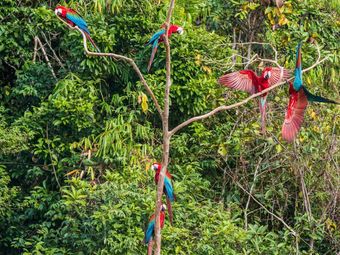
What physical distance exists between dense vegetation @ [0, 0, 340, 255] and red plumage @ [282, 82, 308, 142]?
4.40 feet

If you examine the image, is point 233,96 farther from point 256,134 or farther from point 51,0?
point 51,0

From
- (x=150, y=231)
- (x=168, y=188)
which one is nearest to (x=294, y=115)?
(x=168, y=188)

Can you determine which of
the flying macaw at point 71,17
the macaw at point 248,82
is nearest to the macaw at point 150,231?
the macaw at point 248,82

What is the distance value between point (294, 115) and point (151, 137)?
2.14 meters

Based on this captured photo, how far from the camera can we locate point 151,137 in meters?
7.78

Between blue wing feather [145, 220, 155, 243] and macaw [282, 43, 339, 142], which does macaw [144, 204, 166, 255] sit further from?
macaw [282, 43, 339, 142]

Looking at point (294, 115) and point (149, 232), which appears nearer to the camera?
point (294, 115)

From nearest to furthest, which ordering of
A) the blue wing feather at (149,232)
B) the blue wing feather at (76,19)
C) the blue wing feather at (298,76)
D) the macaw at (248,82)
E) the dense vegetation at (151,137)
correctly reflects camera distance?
the blue wing feather at (298,76)
the macaw at (248,82)
the blue wing feather at (149,232)
the blue wing feather at (76,19)
the dense vegetation at (151,137)

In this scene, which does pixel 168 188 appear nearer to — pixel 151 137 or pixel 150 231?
pixel 150 231

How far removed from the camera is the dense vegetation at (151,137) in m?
7.40

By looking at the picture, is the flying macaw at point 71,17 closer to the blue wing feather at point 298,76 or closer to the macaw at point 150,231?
the macaw at point 150,231

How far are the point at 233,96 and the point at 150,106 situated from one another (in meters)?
0.74

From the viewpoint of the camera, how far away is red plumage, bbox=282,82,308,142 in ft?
19.2

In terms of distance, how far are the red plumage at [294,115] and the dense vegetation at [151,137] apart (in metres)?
1.34
